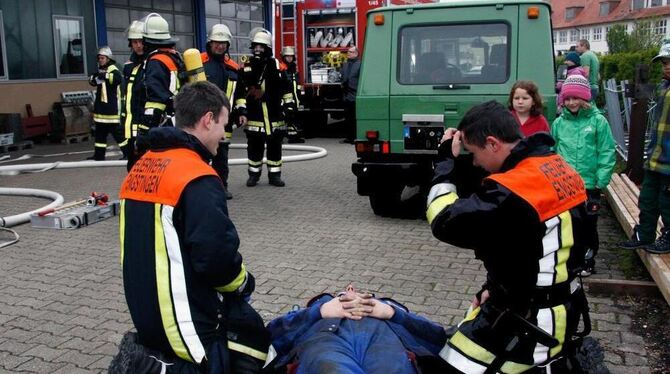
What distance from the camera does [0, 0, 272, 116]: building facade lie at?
1367 centimetres

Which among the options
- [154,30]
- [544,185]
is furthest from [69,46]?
[544,185]

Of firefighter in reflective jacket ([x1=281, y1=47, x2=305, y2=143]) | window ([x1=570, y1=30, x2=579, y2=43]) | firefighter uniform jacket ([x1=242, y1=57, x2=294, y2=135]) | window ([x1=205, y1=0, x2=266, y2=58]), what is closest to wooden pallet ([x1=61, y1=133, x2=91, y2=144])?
firefighter in reflective jacket ([x1=281, y1=47, x2=305, y2=143])

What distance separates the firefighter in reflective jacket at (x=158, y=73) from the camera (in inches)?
281

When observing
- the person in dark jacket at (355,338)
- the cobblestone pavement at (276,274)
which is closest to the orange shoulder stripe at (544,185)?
the person in dark jacket at (355,338)

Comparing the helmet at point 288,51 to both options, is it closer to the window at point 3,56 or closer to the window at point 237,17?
the window at point 237,17

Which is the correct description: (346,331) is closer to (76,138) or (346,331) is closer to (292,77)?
(292,77)

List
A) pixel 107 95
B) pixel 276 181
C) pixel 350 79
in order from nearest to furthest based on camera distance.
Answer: pixel 276 181 < pixel 107 95 < pixel 350 79

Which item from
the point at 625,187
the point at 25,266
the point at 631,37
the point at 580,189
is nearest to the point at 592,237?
the point at 580,189

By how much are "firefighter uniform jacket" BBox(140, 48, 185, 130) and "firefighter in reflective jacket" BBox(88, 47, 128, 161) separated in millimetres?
4461

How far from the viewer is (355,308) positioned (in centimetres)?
324

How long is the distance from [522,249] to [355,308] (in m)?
0.95

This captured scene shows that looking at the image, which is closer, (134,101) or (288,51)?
(134,101)

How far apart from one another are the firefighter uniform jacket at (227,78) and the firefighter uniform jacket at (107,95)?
3.63 metres

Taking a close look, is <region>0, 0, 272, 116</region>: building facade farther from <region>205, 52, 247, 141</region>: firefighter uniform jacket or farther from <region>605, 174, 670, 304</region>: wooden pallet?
<region>605, 174, 670, 304</region>: wooden pallet
